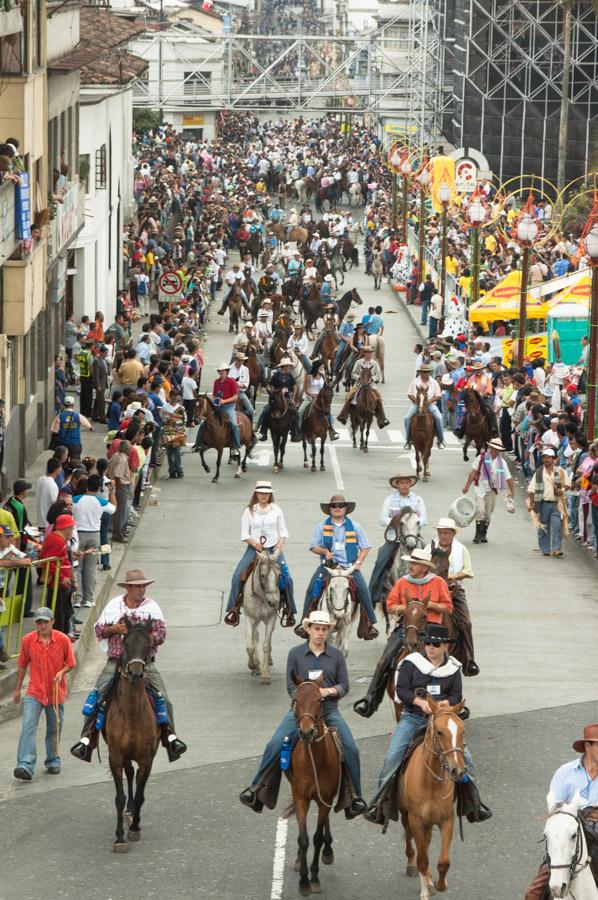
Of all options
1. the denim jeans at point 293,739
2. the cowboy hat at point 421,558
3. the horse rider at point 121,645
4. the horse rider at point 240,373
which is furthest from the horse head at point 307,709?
the horse rider at point 240,373

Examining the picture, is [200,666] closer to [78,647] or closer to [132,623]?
[78,647]

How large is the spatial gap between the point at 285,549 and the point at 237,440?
5.45m

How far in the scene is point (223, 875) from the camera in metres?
13.6

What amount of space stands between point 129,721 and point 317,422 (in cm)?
1797

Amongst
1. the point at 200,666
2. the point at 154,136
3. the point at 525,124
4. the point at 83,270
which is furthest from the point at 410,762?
A: the point at 154,136

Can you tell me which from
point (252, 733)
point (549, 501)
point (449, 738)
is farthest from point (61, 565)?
point (549, 501)

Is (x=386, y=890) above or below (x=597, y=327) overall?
below

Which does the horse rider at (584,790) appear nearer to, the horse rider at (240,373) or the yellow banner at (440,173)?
the horse rider at (240,373)

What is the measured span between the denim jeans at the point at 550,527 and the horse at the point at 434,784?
41.4 feet

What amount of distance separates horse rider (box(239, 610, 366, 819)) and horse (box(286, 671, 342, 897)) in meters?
0.15

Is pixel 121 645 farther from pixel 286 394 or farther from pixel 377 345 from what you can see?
pixel 377 345

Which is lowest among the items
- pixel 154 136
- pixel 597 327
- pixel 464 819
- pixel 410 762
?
pixel 464 819

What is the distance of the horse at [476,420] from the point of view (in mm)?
31359

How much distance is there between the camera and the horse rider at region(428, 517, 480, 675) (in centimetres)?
1756
